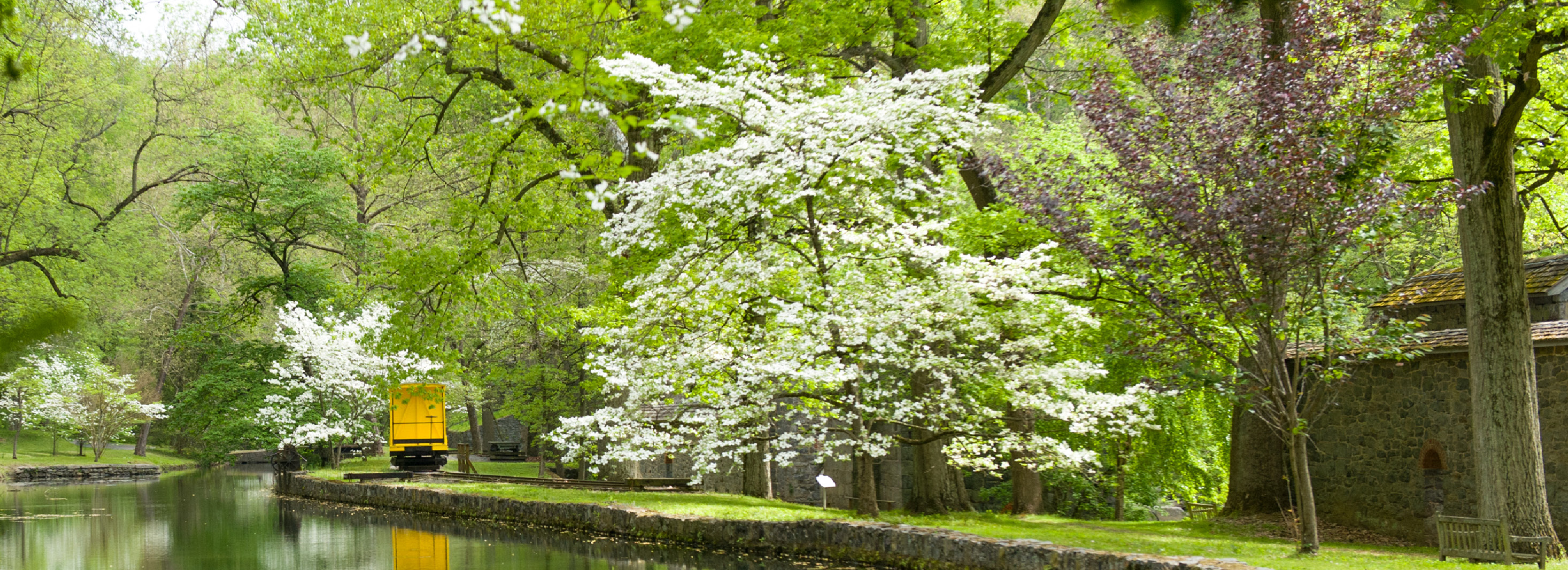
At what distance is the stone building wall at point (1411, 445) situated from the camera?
526 inches

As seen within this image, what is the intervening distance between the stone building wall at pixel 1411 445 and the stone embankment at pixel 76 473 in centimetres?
3614

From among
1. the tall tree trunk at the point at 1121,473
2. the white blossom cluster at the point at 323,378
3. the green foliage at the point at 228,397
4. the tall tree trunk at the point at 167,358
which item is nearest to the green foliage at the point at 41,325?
the tall tree trunk at the point at 1121,473

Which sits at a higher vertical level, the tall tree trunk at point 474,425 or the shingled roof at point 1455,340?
the shingled roof at point 1455,340

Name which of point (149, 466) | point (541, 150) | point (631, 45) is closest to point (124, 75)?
point (149, 466)

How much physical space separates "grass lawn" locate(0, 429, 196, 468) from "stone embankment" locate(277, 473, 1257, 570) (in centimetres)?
2666

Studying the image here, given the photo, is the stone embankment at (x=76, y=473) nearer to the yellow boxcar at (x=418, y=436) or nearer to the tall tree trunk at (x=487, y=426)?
the tall tree trunk at (x=487, y=426)

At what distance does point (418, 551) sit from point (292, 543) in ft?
7.94

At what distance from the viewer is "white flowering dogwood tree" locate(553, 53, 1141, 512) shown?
12797mm

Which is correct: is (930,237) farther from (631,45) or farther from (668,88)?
(631,45)

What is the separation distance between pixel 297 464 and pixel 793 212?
817 inches

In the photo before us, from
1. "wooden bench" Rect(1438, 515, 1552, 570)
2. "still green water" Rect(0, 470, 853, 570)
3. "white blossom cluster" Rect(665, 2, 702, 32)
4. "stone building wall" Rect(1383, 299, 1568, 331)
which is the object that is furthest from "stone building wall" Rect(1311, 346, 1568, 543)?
"white blossom cluster" Rect(665, 2, 702, 32)

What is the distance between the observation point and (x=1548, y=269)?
15977mm

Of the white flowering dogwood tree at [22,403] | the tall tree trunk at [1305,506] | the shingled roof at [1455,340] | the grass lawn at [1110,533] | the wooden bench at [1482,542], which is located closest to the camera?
the grass lawn at [1110,533]

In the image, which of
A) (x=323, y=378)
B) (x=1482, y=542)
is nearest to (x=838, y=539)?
(x=1482, y=542)
